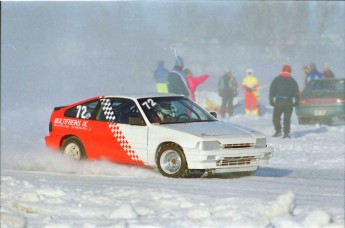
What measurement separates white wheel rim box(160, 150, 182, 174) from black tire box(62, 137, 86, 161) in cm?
154

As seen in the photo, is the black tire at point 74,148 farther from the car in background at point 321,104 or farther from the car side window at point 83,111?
the car in background at point 321,104

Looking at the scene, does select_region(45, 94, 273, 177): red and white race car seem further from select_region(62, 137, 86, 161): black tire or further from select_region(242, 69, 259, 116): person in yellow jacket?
select_region(242, 69, 259, 116): person in yellow jacket

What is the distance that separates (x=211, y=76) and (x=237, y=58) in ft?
15.4

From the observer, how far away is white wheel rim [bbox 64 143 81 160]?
13492 millimetres

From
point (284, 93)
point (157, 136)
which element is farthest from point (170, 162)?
point (284, 93)

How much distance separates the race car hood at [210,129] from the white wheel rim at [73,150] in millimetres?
1646

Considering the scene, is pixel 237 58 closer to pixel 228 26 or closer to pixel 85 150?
pixel 228 26

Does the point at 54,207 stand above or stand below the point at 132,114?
below

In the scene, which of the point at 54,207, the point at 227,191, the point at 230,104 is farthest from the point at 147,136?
the point at 230,104

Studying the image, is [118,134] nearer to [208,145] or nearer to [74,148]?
[74,148]

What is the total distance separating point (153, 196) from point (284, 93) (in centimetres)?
1023

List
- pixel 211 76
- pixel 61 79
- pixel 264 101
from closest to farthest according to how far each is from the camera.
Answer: pixel 264 101
pixel 61 79
pixel 211 76

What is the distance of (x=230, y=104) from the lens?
1182 inches

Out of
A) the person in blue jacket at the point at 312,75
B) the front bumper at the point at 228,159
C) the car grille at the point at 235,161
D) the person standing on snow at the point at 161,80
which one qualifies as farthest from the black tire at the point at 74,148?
the person in blue jacket at the point at 312,75
